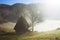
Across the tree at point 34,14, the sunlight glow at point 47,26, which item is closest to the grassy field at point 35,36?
the sunlight glow at point 47,26

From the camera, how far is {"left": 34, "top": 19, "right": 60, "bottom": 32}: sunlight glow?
241 cm

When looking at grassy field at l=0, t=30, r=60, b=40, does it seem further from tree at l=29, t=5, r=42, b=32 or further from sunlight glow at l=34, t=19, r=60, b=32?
tree at l=29, t=5, r=42, b=32

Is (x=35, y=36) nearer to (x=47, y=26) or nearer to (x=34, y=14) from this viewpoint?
(x=47, y=26)

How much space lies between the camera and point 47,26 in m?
2.43

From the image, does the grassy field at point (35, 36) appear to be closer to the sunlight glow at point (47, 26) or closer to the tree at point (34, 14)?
the sunlight glow at point (47, 26)

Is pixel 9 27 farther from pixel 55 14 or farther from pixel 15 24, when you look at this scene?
pixel 55 14

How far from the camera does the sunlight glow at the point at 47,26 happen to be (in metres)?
2.41

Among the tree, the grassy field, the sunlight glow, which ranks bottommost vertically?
the grassy field

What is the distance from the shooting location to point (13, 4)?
2.46 metres

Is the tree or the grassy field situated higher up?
the tree

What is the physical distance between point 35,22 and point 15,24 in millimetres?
379

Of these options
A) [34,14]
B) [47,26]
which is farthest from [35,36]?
[34,14]

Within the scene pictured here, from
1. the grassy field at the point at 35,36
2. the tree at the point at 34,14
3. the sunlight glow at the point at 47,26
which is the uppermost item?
the tree at the point at 34,14

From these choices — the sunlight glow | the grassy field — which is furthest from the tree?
the grassy field
